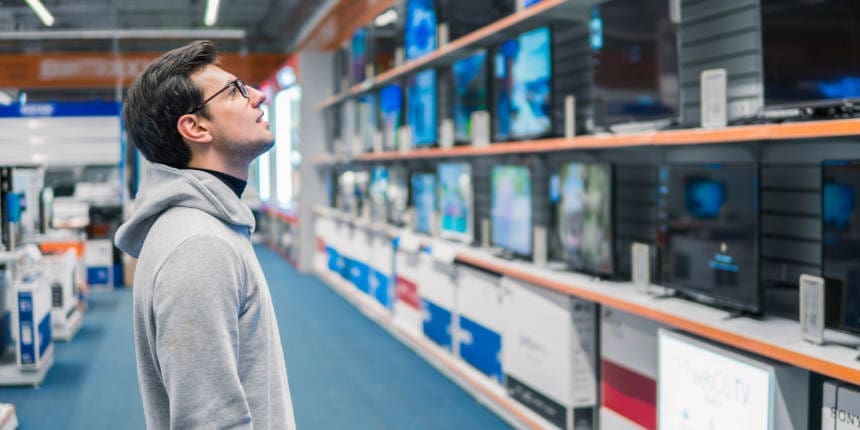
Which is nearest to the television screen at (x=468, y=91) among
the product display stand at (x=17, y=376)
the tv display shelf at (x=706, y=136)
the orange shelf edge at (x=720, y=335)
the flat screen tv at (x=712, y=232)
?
the tv display shelf at (x=706, y=136)

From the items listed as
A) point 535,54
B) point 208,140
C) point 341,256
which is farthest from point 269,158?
point 208,140

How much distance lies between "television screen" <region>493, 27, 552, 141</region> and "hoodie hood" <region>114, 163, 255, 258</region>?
2.52 metres

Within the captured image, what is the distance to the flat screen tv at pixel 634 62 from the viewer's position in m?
2.89

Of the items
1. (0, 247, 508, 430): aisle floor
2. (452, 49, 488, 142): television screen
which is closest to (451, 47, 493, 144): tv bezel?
(452, 49, 488, 142): television screen

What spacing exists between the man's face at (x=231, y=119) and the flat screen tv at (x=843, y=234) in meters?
1.55

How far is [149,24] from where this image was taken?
349 inches

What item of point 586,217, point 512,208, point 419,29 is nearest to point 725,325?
point 586,217

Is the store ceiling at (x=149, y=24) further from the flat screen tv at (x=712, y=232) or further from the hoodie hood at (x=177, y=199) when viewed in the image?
the flat screen tv at (x=712, y=232)

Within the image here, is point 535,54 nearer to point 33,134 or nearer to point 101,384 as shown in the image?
point 101,384

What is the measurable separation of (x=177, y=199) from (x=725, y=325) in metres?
1.73

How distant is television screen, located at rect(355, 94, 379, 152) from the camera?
727 cm

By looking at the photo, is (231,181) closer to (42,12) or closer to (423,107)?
(423,107)

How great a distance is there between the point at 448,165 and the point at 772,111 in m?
2.91

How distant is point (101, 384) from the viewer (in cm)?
502
